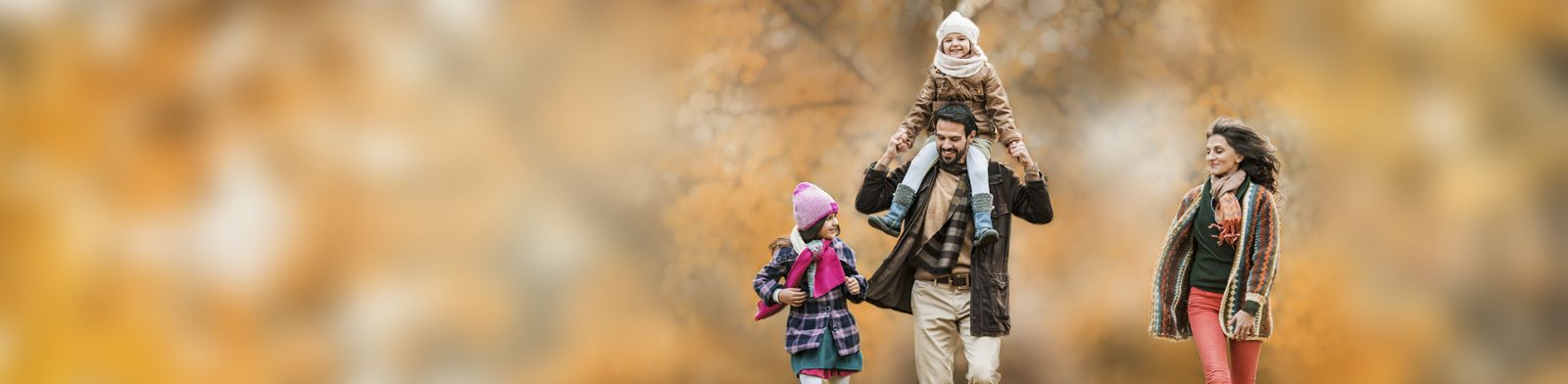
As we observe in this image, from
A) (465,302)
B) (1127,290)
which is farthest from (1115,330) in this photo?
(465,302)

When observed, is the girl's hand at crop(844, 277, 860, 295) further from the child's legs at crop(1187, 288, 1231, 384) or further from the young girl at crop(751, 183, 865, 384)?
the child's legs at crop(1187, 288, 1231, 384)

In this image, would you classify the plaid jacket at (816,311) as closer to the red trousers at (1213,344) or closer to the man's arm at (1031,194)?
the man's arm at (1031,194)

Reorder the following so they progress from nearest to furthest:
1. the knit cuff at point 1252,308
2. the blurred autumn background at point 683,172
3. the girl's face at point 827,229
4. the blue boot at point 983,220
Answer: the knit cuff at point 1252,308 < the blue boot at point 983,220 < the girl's face at point 827,229 < the blurred autumn background at point 683,172

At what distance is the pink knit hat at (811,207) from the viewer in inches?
207

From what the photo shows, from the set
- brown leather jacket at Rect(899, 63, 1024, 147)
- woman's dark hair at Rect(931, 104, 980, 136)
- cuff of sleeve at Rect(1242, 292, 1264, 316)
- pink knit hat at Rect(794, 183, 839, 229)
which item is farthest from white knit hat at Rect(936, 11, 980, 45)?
cuff of sleeve at Rect(1242, 292, 1264, 316)

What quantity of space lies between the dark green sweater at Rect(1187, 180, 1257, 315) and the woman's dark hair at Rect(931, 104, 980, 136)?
78 centimetres

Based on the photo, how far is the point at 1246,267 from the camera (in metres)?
4.88

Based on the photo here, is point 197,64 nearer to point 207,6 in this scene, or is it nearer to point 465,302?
point 207,6

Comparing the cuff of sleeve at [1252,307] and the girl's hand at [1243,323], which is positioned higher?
the cuff of sleeve at [1252,307]

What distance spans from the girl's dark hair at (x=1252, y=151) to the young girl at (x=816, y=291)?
4.16ft

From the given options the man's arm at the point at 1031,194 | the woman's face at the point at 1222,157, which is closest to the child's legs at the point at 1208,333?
the woman's face at the point at 1222,157

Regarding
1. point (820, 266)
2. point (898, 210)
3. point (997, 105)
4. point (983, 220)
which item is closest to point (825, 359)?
point (820, 266)

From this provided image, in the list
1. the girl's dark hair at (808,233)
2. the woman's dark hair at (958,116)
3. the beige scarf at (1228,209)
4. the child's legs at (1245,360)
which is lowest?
the child's legs at (1245,360)

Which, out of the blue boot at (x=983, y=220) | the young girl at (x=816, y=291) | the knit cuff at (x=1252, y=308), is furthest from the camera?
the young girl at (x=816, y=291)
